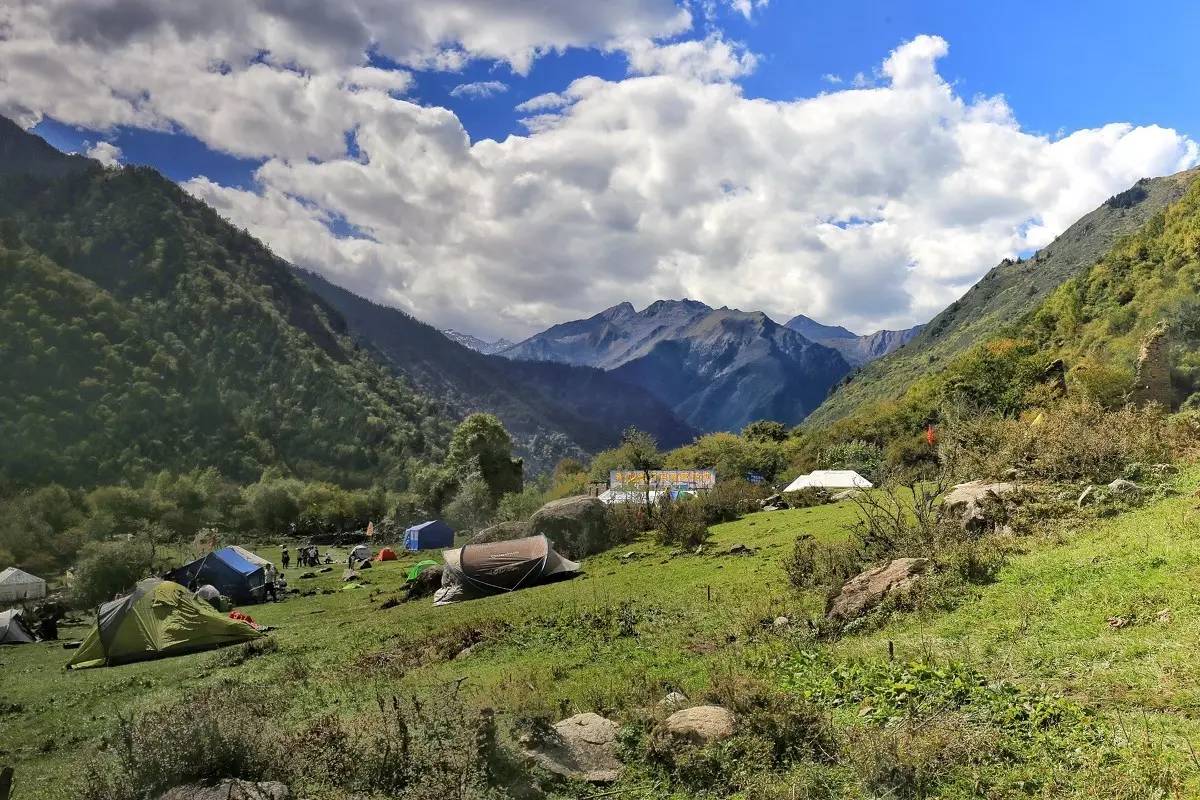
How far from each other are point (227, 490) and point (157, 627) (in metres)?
96.2

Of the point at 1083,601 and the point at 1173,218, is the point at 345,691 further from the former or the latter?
the point at 1173,218

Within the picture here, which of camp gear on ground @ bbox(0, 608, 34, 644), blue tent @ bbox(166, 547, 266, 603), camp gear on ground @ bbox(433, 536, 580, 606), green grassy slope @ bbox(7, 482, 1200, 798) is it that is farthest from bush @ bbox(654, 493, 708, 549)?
camp gear on ground @ bbox(0, 608, 34, 644)

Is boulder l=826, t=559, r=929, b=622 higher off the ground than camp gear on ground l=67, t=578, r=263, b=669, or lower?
higher

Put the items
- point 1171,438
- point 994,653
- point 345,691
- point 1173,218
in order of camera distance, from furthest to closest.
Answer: point 1173,218, point 1171,438, point 345,691, point 994,653

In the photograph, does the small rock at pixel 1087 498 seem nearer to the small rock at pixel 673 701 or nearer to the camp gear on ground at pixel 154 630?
the small rock at pixel 673 701

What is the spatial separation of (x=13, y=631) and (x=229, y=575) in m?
10.4

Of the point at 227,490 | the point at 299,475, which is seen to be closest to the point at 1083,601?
the point at 227,490

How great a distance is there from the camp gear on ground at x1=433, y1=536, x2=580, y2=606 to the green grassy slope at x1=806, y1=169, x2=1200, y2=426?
114 m

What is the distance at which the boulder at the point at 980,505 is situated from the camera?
1633 centimetres

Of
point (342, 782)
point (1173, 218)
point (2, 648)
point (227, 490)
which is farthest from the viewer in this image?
point (227, 490)

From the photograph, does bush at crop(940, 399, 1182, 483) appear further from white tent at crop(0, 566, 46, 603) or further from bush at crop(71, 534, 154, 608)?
white tent at crop(0, 566, 46, 603)

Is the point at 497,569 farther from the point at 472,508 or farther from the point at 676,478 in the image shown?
the point at 472,508

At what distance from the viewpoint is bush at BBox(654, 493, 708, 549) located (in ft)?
99.6

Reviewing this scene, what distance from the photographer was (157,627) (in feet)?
73.3
